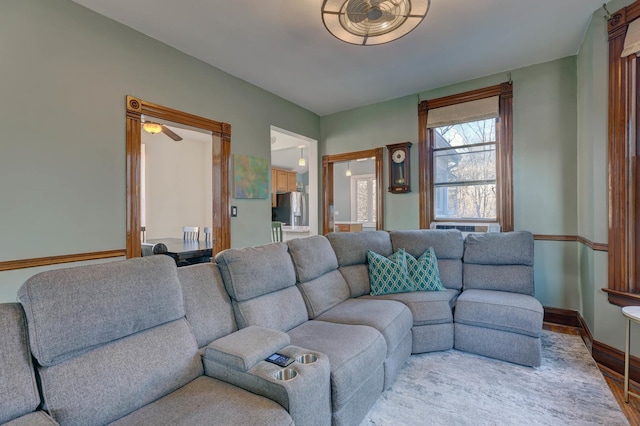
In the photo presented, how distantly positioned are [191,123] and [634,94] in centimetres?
384

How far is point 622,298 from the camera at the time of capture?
7.45 ft

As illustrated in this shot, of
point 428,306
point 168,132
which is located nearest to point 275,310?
point 428,306

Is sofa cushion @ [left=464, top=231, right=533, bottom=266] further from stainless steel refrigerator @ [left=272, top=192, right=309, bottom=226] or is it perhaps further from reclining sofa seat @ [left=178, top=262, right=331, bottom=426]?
stainless steel refrigerator @ [left=272, top=192, right=309, bottom=226]

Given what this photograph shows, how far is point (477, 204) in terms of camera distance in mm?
3844

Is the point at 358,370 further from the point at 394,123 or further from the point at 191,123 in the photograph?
the point at 394,123

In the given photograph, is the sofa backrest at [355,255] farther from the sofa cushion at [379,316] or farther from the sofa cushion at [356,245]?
the sofa cushion at [379,316]

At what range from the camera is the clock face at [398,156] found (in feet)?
14.2

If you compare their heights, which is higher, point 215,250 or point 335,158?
point 335,158

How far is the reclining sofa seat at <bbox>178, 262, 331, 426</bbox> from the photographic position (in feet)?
Result: 4.10

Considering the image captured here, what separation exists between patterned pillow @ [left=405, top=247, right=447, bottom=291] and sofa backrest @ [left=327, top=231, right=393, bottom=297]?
323 mm

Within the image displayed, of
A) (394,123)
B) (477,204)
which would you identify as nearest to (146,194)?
Answer: (394,123)

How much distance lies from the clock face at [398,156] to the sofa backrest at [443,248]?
1.40 metres

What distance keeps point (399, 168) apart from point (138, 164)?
3270 mm

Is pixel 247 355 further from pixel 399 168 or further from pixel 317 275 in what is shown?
pixel 399 168
